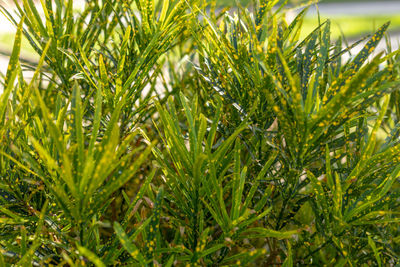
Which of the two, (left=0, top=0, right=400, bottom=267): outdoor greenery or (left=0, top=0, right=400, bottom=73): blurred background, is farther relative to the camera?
(left=0, top=0, right=400, bottom=73): blurred background

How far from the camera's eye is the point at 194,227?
16.2 inches

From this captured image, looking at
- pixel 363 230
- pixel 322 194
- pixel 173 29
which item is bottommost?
pixel 363 230

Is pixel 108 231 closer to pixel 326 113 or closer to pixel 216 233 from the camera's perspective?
pixel 216 233

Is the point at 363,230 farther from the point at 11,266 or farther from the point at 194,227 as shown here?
the point at 11,266

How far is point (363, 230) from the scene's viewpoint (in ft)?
1.67

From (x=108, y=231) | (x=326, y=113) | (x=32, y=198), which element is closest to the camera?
(x=326, y=113)

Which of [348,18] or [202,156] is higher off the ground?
[202,156]

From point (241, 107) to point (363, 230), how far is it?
9.4 inches

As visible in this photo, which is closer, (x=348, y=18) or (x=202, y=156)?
(x=202, y=156)

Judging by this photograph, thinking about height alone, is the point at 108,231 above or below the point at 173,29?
below

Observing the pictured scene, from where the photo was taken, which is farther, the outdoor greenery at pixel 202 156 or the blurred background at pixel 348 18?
the blurred background at pixel 348 18

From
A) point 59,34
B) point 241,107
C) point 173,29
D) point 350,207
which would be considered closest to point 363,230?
point 350,207

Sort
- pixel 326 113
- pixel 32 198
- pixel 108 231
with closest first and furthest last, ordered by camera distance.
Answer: pixel 326 113
pixel 32 198
pixel 108 231

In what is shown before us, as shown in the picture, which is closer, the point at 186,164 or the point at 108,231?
the point at 186,164
